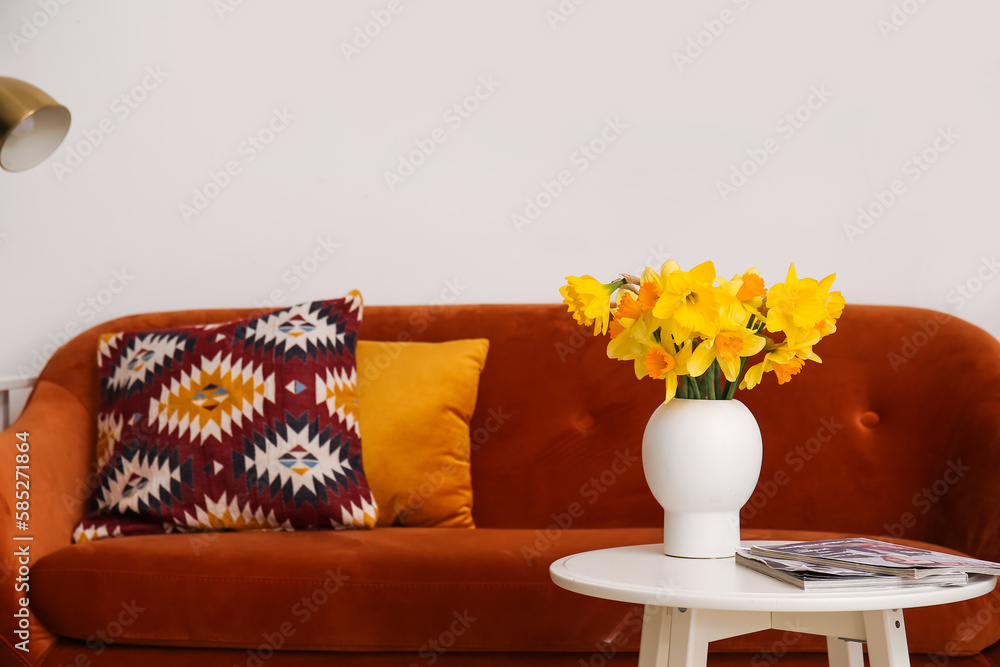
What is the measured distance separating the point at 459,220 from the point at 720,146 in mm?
686

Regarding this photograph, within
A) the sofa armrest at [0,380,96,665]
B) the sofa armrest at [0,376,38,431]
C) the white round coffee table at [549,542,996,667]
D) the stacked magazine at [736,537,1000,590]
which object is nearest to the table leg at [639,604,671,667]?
the white round coffee table at [549,542,996,667]

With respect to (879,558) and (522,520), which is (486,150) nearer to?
(522,520)

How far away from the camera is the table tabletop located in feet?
3.01

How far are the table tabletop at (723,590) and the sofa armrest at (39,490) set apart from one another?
101 centimetres

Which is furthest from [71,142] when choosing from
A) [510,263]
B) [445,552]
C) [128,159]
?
[445,552]

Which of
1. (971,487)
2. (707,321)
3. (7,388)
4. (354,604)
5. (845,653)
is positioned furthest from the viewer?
(7,388)

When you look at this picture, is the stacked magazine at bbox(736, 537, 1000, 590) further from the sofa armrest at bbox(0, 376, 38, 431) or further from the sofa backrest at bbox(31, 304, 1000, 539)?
the sofa armrest at bbox(0, 376, 38, 431)

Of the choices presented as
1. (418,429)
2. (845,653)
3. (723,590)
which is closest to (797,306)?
(723,590)

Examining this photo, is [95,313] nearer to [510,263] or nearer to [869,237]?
[510,263]

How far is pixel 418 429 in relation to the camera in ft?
6.14

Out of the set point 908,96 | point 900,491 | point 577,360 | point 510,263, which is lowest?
point 900,491

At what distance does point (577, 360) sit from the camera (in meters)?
2.00

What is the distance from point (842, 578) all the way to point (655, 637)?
25 cm

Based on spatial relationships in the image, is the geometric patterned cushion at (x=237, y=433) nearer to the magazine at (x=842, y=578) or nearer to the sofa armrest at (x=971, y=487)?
the magazine at (x=842, y=578)
